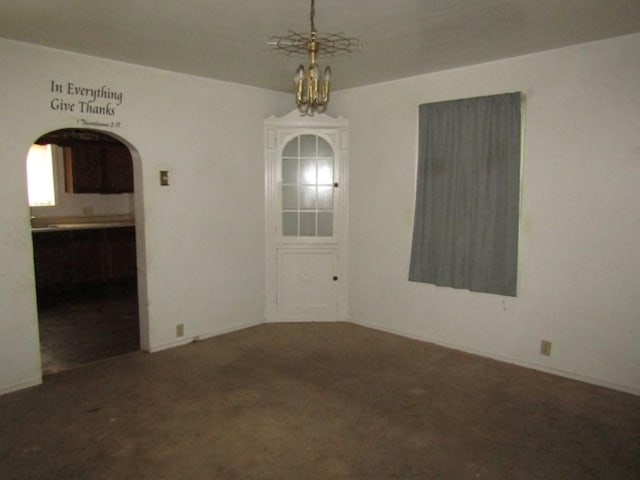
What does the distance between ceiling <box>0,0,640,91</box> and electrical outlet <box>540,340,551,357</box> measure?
2.37m

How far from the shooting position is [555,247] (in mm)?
3658

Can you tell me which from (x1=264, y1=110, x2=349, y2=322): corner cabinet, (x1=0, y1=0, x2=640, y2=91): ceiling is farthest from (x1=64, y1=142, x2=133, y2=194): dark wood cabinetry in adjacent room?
(x1=0, y1=0, x2=640, y2=91): ceiling

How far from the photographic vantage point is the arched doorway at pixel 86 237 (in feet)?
18.8

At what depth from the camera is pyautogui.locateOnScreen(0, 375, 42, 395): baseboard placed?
337 centimetres

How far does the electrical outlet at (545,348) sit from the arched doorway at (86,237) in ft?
13.7

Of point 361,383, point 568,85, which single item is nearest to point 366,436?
point 361,383

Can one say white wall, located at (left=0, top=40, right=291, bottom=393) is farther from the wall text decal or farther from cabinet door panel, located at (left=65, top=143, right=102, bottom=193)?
cabinet door panel, located at (left=65, top=143, right=102, bottom=193)

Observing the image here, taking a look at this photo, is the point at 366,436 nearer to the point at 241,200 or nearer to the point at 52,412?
the point at 52,412

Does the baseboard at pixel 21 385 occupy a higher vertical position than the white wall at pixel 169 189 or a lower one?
lower

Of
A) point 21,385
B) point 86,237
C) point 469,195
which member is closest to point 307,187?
point 469,195

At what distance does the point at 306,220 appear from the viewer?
5.16 metres

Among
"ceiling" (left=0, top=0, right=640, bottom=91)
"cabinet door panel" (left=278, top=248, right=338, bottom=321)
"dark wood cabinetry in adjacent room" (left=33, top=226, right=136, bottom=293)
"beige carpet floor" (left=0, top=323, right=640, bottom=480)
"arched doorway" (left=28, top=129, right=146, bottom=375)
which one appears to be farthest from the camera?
"dark wood cabinetry in adjacent room" (left=33, top=226, right=136, bottom=293)

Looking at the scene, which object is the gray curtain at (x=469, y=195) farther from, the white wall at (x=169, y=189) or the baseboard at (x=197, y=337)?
the baseboard at (x=197, y=337)

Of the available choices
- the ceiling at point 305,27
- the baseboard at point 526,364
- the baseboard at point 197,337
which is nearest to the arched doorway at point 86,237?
the baseboard at point 197,337
